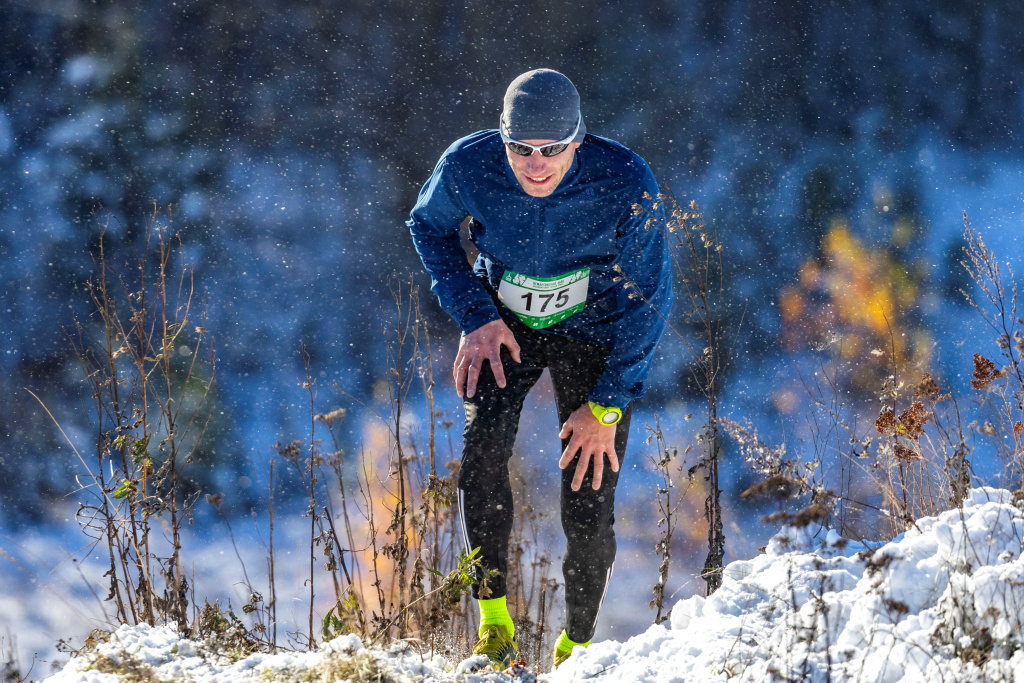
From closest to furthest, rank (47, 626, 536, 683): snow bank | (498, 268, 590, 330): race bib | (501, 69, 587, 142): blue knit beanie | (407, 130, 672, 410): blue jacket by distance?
(47, 626, 536, 683): snow bank < (501, 69, 587, 142): blue knit beanie < (407, 130, 672, 410): blue jacket < (498, 268, 590, 330): race bib

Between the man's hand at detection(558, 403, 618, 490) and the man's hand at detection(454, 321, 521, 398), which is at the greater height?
the man's hand at detection(454, 321, 521, 398)

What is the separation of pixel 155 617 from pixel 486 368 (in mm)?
2010

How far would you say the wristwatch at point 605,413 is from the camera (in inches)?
116

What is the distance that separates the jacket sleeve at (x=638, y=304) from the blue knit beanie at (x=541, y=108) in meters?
0.48

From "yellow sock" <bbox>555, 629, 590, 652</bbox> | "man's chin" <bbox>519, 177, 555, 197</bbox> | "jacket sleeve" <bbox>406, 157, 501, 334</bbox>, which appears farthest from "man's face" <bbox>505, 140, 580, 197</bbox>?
"yellow sock" <bbox>555, 629, 590, 652</bbox>

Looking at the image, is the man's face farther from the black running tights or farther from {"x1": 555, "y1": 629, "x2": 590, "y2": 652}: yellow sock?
{"x1": 555, "y1": 629, "x2": 590, "y2": 652}: yellow sock

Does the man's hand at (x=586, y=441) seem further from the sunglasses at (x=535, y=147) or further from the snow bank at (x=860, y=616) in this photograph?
the sunglasses at (x=535, y=147)

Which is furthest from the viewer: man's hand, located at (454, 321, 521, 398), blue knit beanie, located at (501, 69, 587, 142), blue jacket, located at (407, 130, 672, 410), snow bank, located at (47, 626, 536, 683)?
blue jacket, located at (407, 130, 672, 410)

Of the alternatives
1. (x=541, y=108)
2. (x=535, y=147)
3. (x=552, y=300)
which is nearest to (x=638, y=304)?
(x=552, y=300)

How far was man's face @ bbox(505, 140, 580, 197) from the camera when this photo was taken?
9.50ft

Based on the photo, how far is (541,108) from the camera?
2.80m

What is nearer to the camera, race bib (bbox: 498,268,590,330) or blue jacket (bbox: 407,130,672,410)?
blue jacket (bbox: 407,130,672,410)

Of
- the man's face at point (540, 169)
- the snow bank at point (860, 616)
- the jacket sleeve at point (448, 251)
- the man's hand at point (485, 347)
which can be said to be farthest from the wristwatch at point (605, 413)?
the man's face at point (540, 169)

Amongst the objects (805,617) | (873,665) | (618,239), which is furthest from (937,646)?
(618,239)
